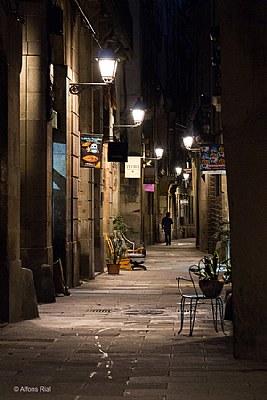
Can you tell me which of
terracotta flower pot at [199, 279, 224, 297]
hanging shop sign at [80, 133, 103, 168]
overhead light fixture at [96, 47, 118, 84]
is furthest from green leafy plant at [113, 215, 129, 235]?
terracotta flower pot at [199, 279, 224, 297]

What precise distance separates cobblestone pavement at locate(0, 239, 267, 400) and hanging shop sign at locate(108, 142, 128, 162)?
9.78 metres

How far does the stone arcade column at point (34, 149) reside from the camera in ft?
56.5

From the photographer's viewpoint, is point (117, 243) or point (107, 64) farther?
point (117, 243)

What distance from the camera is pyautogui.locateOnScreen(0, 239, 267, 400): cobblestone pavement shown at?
812 centimetres

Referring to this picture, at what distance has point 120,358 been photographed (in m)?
10.1

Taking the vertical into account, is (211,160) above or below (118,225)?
above

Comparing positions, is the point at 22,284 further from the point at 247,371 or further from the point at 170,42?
the point at 170,42

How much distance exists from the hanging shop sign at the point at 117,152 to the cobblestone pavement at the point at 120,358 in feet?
32.1

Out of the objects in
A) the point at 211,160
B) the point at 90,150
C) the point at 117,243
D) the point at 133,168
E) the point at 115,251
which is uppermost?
the point at 133,168

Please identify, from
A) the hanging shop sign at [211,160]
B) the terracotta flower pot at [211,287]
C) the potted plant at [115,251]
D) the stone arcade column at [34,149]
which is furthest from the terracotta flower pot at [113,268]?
the terracotta flower pot at [211,287]

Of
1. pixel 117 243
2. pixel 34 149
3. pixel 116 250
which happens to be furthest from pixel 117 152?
pixel 34 149

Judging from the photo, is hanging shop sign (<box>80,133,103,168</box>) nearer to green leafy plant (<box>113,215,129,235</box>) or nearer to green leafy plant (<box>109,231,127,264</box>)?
green leafy plant (<box>109,231,127,264</box>)

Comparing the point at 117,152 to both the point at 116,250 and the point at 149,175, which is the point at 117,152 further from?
the point at 149,175

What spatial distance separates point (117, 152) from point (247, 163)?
656 inches
